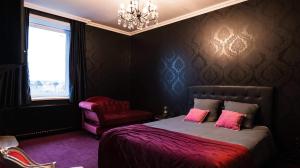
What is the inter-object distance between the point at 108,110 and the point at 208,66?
251 cm

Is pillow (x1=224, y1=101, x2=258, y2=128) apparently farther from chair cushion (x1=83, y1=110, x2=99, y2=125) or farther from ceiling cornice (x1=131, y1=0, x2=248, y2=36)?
chair cushion (x1=83, y1=110, x2=99, y2=125)

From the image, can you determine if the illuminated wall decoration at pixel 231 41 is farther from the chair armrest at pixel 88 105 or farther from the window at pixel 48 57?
the window at pixel 48 57

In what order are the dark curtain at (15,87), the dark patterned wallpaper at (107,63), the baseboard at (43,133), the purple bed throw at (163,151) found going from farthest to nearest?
the dark patterned wallpaper at (107,63), the baseboard at (43,133), the dark curtain at (15,87), the purple bed throw at (163,151)

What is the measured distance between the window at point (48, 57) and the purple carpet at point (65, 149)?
92cm

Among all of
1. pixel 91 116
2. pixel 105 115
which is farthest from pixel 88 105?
pixel 105 115

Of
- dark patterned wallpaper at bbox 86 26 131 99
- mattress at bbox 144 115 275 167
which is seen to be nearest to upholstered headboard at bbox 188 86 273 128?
mattress at bbox 144 115 275 167

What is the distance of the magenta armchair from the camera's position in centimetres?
380

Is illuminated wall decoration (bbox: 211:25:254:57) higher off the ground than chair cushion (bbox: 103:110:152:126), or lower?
higher

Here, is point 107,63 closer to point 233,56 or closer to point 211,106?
point 211,106

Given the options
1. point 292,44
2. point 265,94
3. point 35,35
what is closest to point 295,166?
point 265,94

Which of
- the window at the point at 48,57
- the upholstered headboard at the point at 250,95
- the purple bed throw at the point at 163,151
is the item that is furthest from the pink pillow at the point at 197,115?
the window at the point at 48,57

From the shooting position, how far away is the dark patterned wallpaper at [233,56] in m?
2.84

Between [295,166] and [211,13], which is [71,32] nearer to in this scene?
[211,13]

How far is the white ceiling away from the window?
318 mm
